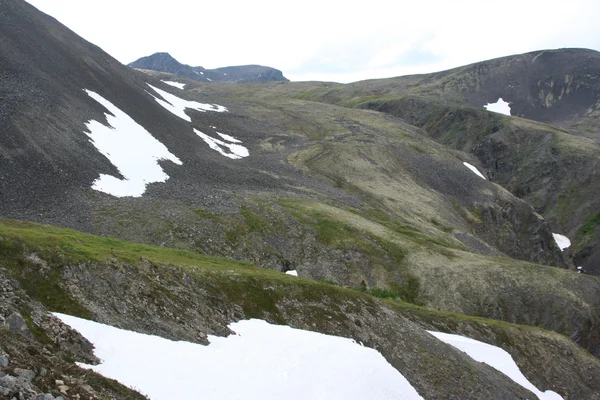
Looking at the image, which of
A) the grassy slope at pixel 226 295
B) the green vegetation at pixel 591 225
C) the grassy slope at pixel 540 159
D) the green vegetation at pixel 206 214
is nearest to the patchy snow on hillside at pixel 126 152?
the green vegetation at pixel 206 214

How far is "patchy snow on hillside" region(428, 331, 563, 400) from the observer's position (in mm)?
35781

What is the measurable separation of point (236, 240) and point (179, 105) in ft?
215

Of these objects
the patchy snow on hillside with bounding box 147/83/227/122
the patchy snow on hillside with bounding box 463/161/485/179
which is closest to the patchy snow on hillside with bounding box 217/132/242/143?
the patchy snow on hillside with bounding box 147/83/227/122

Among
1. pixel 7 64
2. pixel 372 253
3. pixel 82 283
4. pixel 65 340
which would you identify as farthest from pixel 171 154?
pixel 65 340

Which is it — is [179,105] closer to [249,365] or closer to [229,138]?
[229,138]

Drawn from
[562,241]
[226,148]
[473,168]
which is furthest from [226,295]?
[562,241]

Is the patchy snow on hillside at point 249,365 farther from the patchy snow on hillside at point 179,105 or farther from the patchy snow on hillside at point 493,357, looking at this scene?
the patchy snow on hillside at point 179,105

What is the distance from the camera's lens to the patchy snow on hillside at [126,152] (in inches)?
2042

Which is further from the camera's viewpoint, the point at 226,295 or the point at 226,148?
the point at 226,148

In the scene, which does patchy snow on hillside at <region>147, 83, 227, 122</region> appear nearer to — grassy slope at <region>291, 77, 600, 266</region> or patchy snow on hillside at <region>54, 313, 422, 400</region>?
patchy snow on hillside at <region>54, 313, 422, 400</region>

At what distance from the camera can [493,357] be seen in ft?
122

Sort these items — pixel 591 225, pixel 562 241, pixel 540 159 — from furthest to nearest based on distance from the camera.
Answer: pixel 540 159, pixel 562 241, pixel 591 225

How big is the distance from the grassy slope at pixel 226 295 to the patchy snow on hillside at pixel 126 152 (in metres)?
20.7

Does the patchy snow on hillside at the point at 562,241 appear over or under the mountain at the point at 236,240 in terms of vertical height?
under
